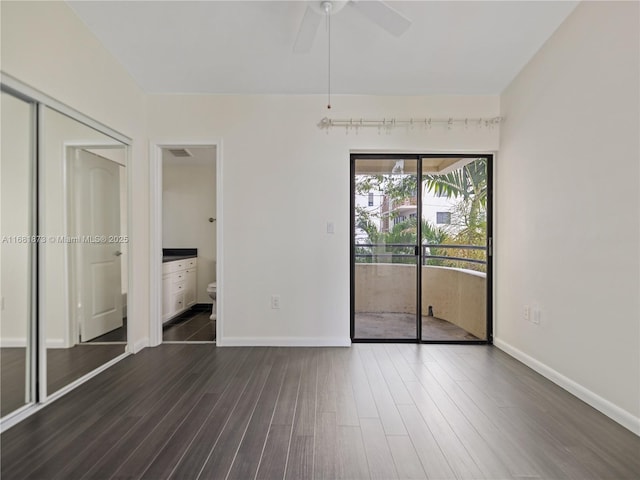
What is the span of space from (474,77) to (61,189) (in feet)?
11.5

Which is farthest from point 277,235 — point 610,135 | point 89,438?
point 610,135

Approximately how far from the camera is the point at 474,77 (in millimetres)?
2762

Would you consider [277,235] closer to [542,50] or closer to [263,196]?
[263,196]

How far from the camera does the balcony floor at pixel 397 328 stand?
3.12 metres

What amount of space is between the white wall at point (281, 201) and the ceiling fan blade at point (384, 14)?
1.13 m

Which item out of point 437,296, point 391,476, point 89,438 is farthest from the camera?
point 437,296

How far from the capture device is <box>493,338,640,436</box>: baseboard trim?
1.68m

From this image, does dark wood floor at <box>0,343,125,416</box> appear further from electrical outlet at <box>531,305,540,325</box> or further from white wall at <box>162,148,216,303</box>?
electrical outlet at <box>531,305,540,325</box>

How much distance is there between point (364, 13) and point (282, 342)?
2.73 metres

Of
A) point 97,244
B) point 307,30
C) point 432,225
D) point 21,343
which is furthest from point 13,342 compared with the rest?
point 432,225

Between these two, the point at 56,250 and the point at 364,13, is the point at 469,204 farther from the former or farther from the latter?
the point at 56,250

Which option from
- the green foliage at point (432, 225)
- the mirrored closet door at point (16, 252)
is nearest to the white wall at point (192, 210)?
the green foliage at point (432, 225)

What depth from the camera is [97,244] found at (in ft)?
7.88

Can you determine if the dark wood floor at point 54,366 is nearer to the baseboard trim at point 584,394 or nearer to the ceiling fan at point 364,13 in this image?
the ceiling fan at point 364,13
